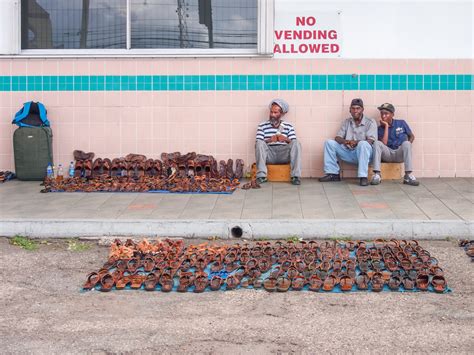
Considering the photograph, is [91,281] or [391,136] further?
[391,136]

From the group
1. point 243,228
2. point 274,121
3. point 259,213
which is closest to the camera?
point 243,228

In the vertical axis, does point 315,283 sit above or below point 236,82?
below

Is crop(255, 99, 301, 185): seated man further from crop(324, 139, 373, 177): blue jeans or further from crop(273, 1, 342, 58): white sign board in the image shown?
crop(273, 1, 342, 58): white sign board

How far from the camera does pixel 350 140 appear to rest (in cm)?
1088

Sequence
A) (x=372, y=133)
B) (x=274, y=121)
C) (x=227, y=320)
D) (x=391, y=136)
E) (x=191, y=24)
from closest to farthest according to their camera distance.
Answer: (x=227, y=320)
(x=372, y=133)
(x=391, y=136)
(x=274, y=121)
(x=191, y=24)

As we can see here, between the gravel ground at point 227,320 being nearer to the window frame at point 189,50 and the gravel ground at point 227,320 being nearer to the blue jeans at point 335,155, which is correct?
the blue jeans at point 335,155

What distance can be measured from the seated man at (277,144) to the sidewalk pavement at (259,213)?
0.40 meters

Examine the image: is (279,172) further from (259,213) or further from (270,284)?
(270,284)

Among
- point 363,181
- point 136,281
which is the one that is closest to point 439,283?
point 136,281

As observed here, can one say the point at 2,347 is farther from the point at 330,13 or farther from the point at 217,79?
the point at 330,13

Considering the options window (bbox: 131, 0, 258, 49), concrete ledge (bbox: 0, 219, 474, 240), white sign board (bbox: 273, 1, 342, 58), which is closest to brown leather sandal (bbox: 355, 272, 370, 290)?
concrete ledge (bbox: 0, 219, 474, 240)

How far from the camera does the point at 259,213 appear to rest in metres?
8.86

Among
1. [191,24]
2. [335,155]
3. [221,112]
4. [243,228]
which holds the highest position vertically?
[191,24]

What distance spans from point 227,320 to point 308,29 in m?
7.07
